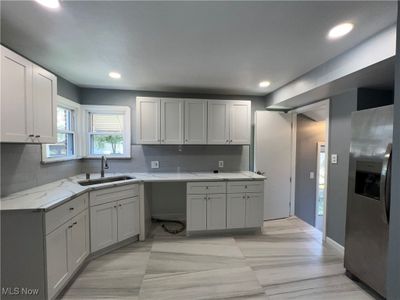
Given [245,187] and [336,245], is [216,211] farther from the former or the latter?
[336,245]

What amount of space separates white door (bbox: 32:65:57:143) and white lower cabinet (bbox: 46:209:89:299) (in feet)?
3.01

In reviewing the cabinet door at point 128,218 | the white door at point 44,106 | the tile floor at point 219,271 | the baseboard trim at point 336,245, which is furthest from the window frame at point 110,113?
the baseboard trim at point 336,245

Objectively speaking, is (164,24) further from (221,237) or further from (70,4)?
(221,237)

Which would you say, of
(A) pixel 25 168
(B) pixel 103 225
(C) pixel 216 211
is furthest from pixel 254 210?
(A) pixel 25 168

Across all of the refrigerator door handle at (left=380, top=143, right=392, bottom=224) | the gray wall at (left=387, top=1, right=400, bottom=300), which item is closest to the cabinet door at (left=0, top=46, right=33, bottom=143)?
the gray wall at (left=387, top=1, right=400, bottom=300)

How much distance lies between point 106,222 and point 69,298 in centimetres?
88

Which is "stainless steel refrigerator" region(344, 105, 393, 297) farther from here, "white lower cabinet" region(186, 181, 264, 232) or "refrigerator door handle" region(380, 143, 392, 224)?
"white lower cabinet" region(186, 181, 264, 232)

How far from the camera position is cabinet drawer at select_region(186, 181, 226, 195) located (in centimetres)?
329

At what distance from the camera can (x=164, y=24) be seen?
68.1 inches

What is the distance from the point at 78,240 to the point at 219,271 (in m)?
1.60

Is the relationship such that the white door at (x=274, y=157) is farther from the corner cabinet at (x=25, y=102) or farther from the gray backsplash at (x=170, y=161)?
the corner cabinet at (x=25, y=102)

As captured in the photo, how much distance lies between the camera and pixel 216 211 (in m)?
3.34

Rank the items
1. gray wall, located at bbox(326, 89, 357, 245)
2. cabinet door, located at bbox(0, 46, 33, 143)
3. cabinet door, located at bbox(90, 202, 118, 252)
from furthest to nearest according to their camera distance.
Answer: gray wall, located at bbox(326, 89, 357, 245), cabinet door, located at bbox(90, 202, 118, 252), cabinet door, located at bbox(0, 46, 33, 143)

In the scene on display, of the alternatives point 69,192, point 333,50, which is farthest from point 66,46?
point 333,50
